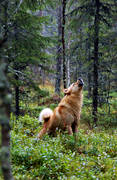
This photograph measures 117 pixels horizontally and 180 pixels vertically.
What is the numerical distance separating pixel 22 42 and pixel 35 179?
292 inches

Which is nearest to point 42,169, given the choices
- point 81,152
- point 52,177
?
point 52,177

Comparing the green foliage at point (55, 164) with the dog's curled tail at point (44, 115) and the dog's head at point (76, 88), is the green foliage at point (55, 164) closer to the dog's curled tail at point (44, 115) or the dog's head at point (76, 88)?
the dog's curled tail at point (44, 115)

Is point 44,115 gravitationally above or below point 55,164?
above

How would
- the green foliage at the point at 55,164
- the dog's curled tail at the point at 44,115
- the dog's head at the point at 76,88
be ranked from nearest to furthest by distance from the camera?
the green foliage at the point at 55,164, the dog's curled tail at the point at 44,115, the dog's head at the point at 76,88

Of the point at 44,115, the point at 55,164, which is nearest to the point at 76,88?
the point at 44,115

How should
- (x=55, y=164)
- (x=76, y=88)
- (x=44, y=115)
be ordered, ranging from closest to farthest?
(x=55, y=164) → (x=44, y=115) → (x=76, y=88)

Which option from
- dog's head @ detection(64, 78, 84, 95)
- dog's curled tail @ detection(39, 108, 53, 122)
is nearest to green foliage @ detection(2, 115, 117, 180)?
dog's curled tail @ detection(39, 108, 53, 122)

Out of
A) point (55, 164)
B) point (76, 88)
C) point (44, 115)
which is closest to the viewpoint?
point (55, 164)

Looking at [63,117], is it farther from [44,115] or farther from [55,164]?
[55,164]

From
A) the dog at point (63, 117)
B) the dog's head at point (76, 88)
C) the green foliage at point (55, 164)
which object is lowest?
the green foliage at point (55, 164)

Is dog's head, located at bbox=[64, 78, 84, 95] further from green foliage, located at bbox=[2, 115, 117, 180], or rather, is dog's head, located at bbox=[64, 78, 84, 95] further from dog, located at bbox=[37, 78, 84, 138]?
green foliage, located at bbox=[2, 115, 117, 180]

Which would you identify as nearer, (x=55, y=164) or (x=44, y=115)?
(x=55, y=164)

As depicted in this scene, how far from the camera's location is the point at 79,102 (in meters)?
7.52

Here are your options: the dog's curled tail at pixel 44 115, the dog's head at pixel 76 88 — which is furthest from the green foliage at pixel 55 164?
the dog's head at pixel 76 88
